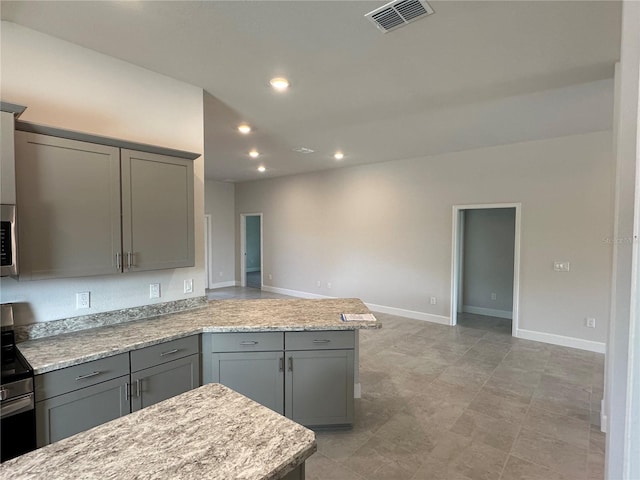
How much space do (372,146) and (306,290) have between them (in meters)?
3.89

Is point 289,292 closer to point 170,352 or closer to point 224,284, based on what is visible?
point 224,284

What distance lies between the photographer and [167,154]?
2.42 m

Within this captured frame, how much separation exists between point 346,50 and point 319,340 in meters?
2.14

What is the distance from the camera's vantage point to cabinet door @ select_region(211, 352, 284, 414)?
7.89 ft

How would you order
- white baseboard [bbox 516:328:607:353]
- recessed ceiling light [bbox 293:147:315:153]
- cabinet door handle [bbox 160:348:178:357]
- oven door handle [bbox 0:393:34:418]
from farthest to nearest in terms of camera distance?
recessed ceiling light [bbox 293:147:315:153] < white baseboard [bbox 516:328:607:353] < cabinet door handle [bbox 160:348:178:357] < oven door handle [bbox 0:393:34:418]

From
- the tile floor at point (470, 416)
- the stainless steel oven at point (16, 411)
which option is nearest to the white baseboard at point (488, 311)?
the tile floor at point (470, 416)

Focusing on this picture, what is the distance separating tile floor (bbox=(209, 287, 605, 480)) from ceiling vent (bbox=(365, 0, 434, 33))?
2.90m

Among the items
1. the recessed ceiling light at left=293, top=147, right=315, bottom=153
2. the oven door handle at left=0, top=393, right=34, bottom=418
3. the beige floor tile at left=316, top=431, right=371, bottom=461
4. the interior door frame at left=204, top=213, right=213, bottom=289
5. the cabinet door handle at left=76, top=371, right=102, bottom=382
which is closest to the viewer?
the oven door handle at left=0, top=393, right=34, bottom=418

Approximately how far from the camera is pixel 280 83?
110 inches

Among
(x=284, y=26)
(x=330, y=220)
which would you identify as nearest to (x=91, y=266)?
(x=284, y=26)

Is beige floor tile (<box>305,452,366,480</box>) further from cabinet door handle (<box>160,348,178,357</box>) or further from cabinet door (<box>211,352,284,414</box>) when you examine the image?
cabinet door handle (<box>160,348,178,357</box>)

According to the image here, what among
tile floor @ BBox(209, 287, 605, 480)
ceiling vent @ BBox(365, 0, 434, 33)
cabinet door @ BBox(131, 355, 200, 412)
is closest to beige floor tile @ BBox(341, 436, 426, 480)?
tile floor @ BBox(209, 287, 605, 480)

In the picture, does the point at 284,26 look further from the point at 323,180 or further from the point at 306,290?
the point at 306,290

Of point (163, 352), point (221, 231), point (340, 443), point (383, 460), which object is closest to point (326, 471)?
point (340, 443)
